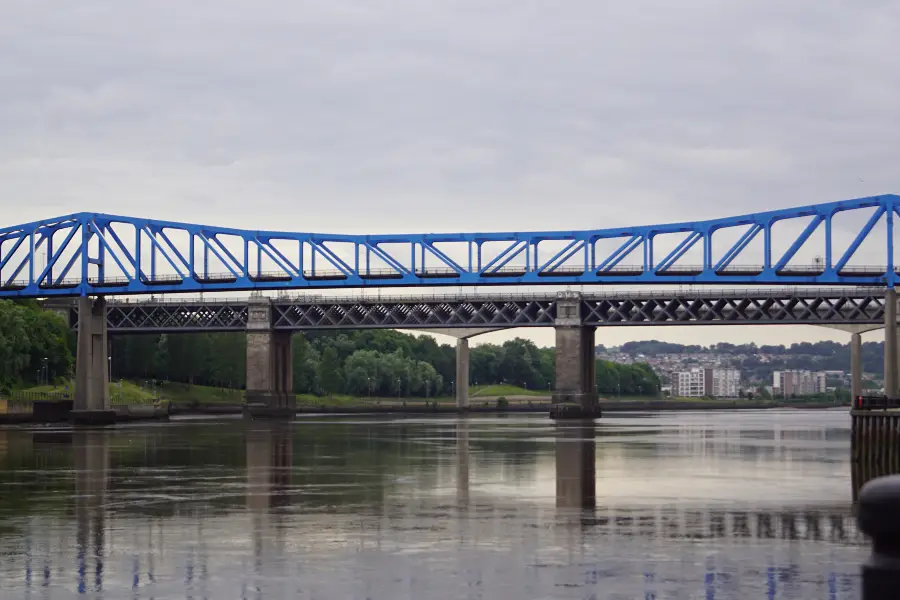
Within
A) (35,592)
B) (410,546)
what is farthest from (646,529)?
(35,592)

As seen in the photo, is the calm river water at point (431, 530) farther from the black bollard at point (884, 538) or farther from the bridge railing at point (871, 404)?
the black bollard at point (884, 538)

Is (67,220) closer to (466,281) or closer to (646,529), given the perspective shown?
(466,281)

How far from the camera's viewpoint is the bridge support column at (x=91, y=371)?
390 feet

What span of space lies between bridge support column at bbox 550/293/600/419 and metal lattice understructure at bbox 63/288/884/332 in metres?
2.33

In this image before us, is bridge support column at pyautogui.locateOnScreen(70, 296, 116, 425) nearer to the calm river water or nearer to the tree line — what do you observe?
the tree line

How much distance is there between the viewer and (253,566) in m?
19.7

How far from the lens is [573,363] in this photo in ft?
511

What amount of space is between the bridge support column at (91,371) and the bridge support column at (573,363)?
5095 cm

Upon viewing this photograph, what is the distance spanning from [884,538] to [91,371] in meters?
126

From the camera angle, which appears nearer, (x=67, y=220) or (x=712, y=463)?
(x=712, y=463)

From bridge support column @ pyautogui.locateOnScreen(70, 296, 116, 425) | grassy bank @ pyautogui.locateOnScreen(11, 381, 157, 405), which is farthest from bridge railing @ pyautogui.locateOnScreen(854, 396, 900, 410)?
grassy bank @ pyautogui.locateOnScreen(11, 381, 157, 405)

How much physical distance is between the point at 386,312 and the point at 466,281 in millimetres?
15195

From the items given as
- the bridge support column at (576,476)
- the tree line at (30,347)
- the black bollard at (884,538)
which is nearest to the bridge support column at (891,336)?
the bridge support column at (576,476)

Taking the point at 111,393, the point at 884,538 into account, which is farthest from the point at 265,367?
the point at 884,538
